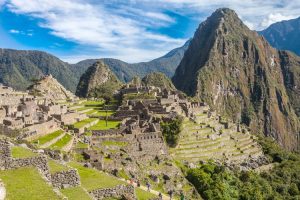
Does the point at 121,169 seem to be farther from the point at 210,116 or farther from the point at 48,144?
the point at 210,116

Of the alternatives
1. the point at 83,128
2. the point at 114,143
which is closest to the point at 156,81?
the point at 83,128

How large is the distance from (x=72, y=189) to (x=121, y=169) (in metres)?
23.3

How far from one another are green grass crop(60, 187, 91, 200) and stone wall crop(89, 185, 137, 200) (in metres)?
1.30

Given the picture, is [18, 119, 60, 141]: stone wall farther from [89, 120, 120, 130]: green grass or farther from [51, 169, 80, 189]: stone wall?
[51, 169, 80, 189]: stone wall

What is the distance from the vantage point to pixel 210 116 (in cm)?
7625

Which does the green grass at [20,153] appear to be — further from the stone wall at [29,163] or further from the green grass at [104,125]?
the green grass at [104,125]

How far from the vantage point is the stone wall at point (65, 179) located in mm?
13266

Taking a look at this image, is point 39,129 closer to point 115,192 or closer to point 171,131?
point 171,131

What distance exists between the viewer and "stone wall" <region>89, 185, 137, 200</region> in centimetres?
1485

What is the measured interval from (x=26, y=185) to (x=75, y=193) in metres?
2.45

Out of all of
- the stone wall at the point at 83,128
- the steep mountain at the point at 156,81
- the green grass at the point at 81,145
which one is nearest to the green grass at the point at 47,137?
the green grass at the point at 81,145

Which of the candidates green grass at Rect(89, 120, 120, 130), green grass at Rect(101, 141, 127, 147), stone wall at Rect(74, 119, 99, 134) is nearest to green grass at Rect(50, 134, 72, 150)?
stone wall at Rect(74, 119, 99, 134)

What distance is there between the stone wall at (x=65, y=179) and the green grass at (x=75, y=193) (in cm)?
21

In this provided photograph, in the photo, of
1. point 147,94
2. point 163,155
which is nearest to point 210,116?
point 147,94
